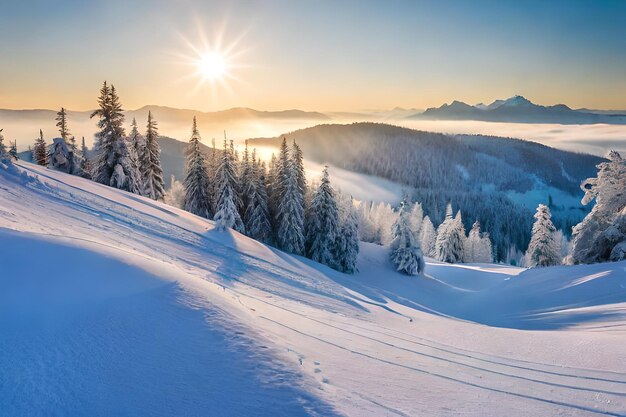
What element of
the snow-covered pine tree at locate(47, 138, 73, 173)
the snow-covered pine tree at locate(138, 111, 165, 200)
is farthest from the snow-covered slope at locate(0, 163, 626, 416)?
the snow-covered pine tree at locate(47, 138, 73, 173)

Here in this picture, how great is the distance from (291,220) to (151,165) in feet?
52.8

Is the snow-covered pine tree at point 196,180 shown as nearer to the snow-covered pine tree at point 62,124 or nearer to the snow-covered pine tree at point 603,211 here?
the snow-covered pine tree at point 62,124

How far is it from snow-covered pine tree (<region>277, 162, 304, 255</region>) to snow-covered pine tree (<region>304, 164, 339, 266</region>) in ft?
4.36

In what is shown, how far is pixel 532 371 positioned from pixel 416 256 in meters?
29.7

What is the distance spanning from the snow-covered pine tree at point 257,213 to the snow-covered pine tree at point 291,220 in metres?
1.69

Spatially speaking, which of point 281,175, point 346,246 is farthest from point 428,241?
point 281,175

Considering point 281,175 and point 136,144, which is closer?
point 136,144

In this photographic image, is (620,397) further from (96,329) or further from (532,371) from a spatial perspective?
(96,329)

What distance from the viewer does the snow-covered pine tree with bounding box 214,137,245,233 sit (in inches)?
1195

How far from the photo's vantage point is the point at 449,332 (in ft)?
39.8

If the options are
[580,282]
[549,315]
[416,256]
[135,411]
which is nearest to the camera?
[135,411]

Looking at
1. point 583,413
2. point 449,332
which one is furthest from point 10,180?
point 583,413

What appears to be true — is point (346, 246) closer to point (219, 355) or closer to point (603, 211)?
point (603, 211)

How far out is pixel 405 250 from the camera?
36.2 metres
